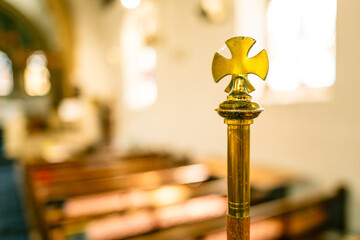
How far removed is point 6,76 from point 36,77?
1058mm

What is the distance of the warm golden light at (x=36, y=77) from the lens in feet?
32.7

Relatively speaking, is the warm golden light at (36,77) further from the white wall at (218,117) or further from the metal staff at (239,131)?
the metal staff at (239,131)

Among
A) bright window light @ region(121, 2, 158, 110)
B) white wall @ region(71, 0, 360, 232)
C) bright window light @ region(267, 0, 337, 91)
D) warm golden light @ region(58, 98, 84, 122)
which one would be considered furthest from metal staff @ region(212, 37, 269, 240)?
warm golden light @ region(58, 98, 84, 122)

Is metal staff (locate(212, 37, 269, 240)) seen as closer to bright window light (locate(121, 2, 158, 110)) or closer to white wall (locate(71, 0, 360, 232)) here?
white wall (locate(71, 0, 360, 232))

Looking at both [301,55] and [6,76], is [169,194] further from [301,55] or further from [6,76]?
[6,76]

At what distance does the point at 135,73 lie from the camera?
22.6 ft

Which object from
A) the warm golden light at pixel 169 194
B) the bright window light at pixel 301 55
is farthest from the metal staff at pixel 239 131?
the bright window light at pixel 301 55

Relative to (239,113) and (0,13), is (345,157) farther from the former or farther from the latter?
(0,13)

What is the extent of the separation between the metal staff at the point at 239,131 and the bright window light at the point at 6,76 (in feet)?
37.3

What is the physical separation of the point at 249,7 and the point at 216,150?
182 centimetres

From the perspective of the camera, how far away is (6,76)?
1011cm

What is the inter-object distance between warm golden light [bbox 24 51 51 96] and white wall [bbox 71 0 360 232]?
11.1 ft

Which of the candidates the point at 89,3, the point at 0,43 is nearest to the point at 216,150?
the point at 89,3

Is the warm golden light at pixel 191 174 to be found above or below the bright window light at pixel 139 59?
below
